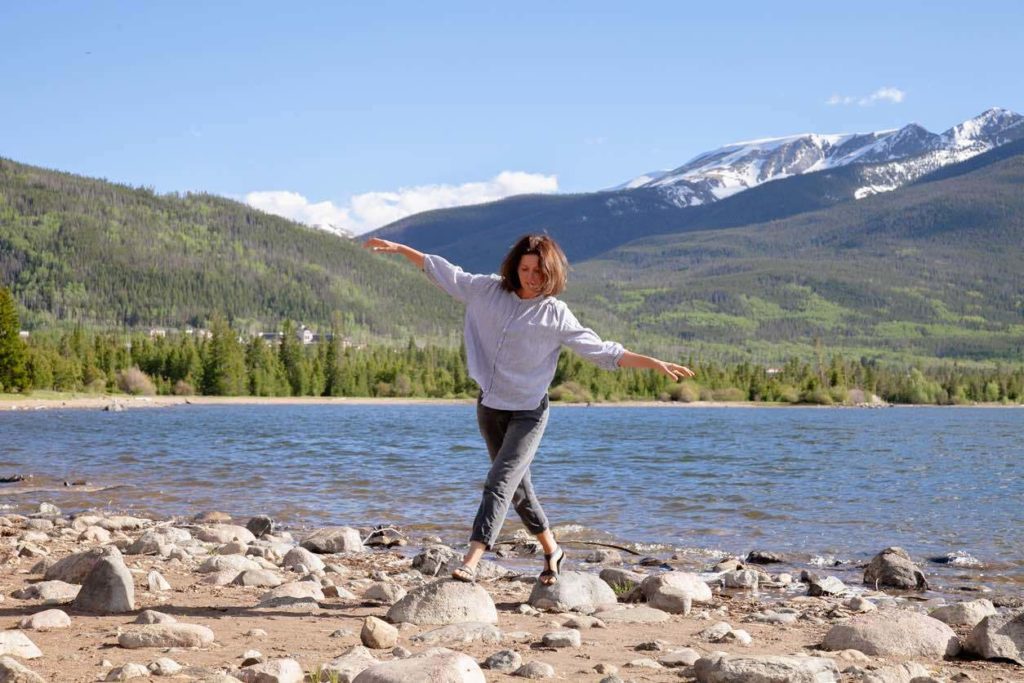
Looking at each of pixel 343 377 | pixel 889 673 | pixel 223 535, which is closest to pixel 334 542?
pixel 223 535

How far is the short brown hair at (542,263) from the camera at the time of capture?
367 inches

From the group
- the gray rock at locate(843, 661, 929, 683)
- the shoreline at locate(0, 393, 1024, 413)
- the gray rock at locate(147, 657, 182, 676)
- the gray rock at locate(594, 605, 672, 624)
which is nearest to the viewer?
the gray rock at locate(147, 657, 182, 676)

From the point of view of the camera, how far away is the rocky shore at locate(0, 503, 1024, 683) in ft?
24.0

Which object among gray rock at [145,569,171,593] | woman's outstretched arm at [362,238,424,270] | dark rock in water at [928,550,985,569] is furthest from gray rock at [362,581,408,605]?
dark rock in water at [928,550,985,569]

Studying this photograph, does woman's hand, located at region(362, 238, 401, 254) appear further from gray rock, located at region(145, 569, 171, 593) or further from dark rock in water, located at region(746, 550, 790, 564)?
dark rock in water, located at region(746, 550, 790, 564)

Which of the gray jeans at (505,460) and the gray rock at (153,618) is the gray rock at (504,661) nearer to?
the gray jeans at (505,460)

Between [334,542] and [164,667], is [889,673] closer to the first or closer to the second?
[164,667]

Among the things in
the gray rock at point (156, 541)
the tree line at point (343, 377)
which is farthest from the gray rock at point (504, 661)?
the tree line at point (343, 377)

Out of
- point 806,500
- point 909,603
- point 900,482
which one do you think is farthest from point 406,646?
Result: point 900,482

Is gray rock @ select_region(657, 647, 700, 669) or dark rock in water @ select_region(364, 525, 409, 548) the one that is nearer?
gray rock @ select_region(657, 647, 700, 669)

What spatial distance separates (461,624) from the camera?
873cm

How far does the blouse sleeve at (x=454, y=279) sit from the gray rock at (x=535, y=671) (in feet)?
10.7

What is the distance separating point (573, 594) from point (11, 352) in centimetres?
9397

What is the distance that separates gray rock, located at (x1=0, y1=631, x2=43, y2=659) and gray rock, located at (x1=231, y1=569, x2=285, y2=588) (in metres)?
4.06
